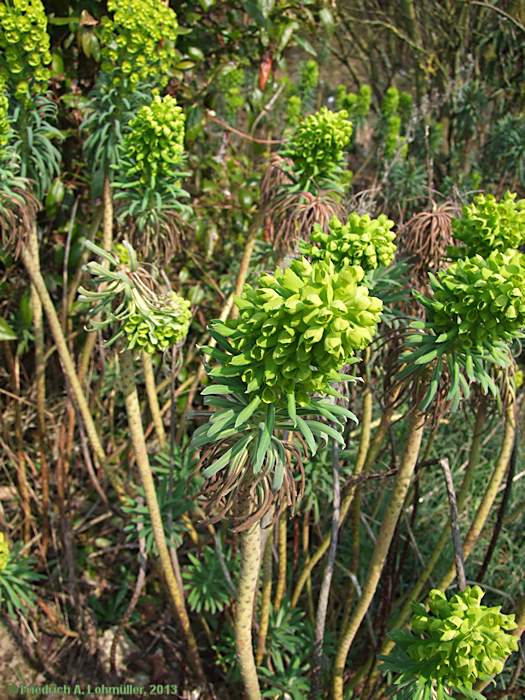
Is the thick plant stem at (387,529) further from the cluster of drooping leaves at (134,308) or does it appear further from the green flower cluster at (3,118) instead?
the green flower cluster at (3,118)

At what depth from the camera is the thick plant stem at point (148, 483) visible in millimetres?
1636

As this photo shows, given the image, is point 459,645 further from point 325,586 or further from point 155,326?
point 155,326

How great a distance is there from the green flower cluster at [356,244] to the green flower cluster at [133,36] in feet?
2.74

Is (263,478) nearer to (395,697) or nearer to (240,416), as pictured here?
(240,416)

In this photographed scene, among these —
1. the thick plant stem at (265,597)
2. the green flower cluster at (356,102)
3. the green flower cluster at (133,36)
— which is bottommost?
the thick plant stem at (265,597)

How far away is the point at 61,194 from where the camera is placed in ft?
7.50

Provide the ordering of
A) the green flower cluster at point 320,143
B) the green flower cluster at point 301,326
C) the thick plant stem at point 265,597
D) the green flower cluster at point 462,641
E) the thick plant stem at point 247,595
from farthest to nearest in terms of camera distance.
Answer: the thick plant stem at point 265,597, the green flower cluster at point 320,143, the thick plant stem at point 247,595, the green flower cluster at point 462,641, the green flower cluster at point 301,326

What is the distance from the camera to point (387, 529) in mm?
1529

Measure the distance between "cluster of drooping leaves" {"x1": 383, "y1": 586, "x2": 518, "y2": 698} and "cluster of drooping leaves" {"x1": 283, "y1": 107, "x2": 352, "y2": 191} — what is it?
1.15 m

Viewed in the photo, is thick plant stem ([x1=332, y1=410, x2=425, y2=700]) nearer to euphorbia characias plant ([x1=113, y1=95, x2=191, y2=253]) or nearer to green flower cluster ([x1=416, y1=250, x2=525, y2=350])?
green flower cluster ([x1=416, y1=250, x2=525, y2=350])

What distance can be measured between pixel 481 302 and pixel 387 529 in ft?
2.39

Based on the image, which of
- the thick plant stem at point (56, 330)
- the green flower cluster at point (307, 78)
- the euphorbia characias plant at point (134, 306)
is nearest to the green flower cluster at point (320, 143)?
the euphorbia characias plant at point (134, 306)

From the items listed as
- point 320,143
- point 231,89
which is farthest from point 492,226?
point 231,89

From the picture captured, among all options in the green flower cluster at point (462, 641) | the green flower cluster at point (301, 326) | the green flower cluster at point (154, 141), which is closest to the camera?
the green flower cluster at point (301, 326)
